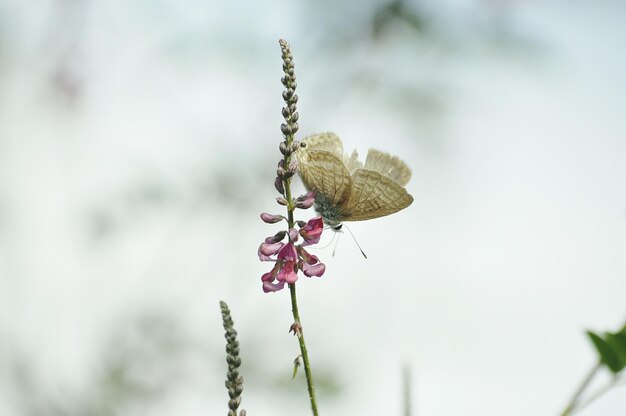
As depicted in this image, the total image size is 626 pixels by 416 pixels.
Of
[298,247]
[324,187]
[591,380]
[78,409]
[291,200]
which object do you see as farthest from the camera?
[78,409]

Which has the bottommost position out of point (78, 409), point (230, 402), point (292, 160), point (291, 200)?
point (230, 402)

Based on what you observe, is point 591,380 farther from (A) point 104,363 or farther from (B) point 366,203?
(A) point 104,363

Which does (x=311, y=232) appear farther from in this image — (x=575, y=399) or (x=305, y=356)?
(x=575, y=399)

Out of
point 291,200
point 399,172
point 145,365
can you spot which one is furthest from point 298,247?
point 145,365

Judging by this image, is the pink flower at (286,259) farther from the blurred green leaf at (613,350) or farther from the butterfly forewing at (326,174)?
the blurred green leaf at (613,350)

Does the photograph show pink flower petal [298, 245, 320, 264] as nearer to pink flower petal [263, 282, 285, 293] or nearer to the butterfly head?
pink flower petal [263, 282, 285, 293]

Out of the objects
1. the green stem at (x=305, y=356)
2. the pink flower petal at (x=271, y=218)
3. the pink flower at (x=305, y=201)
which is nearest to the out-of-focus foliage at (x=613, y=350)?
the green stem at (x=305, y=356)

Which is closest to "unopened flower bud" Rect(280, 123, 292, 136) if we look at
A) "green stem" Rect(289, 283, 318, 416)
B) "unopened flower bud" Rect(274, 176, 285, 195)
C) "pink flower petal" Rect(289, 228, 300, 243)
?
"unopened flower bud" Rect(274, 176, 285, 195)
